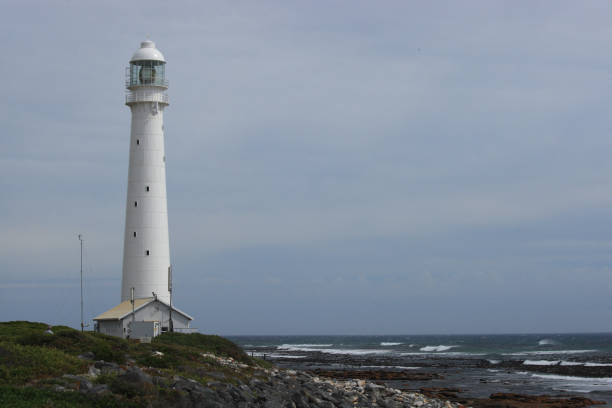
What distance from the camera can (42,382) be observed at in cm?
1591

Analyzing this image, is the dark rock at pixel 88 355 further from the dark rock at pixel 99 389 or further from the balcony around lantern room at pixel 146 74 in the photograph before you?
the balcony around lantern room at pixel 146 74

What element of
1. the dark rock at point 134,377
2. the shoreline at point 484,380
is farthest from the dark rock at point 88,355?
the shoreline at point 484,380

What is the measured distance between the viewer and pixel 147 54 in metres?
39.7

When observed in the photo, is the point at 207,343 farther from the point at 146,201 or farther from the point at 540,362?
the point at 540,362

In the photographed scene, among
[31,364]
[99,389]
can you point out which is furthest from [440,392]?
[99,389]

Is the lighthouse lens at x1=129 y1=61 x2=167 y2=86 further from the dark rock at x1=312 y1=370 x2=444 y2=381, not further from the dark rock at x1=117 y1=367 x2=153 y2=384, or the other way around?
the dark rock at x1=117 y1=367 x2=153 y2=384

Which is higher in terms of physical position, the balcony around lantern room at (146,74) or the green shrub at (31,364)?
the balcony around lantern room at (146,74)

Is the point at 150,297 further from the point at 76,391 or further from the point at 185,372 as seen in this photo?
the point at 76,391

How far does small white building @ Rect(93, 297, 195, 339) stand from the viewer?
114ft

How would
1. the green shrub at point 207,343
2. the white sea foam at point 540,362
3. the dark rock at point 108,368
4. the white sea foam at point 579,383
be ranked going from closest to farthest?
1. the dark rock at point 108,368
2. the green shrub at point 207,343
3. the white sea foam at point 579,383
4. the white sea foam at point 540,362

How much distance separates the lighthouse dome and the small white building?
39.7ft

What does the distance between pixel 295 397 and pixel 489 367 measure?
3643 cm

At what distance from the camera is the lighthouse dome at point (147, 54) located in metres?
39.6

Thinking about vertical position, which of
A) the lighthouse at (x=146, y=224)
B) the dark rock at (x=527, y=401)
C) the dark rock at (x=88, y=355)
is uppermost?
the lighthouse at (x=146, y=224)
